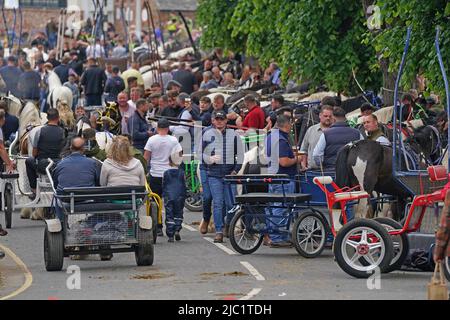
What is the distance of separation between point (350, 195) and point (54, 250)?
3.61 m

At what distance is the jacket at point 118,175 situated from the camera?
20375mm

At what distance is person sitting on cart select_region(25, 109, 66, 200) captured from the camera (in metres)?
25.1

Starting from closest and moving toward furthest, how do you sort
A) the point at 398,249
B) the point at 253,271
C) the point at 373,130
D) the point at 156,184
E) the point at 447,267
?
the point at 447,267 < the point at 398,249 < the point at 253,271 < the point at 373,130 < the point at 156,184

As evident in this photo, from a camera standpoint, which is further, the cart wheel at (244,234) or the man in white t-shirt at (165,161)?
the man in white t-shirt at (165,161)

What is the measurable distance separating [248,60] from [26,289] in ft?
102

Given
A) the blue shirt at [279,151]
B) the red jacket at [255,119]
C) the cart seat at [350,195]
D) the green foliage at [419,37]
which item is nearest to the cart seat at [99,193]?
the cart seat at [350,195]

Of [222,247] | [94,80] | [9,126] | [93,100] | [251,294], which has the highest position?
[94,80]

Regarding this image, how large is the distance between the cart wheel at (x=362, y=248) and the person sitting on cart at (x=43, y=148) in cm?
823

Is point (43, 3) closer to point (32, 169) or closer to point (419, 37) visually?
point (32, 169)

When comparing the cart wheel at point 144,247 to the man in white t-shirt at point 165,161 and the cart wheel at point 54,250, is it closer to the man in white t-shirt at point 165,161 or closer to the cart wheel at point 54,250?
the cart wheel at point 54,250

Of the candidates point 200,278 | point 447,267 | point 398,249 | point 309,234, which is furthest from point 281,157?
point 447,267

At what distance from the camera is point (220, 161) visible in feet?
74.5
